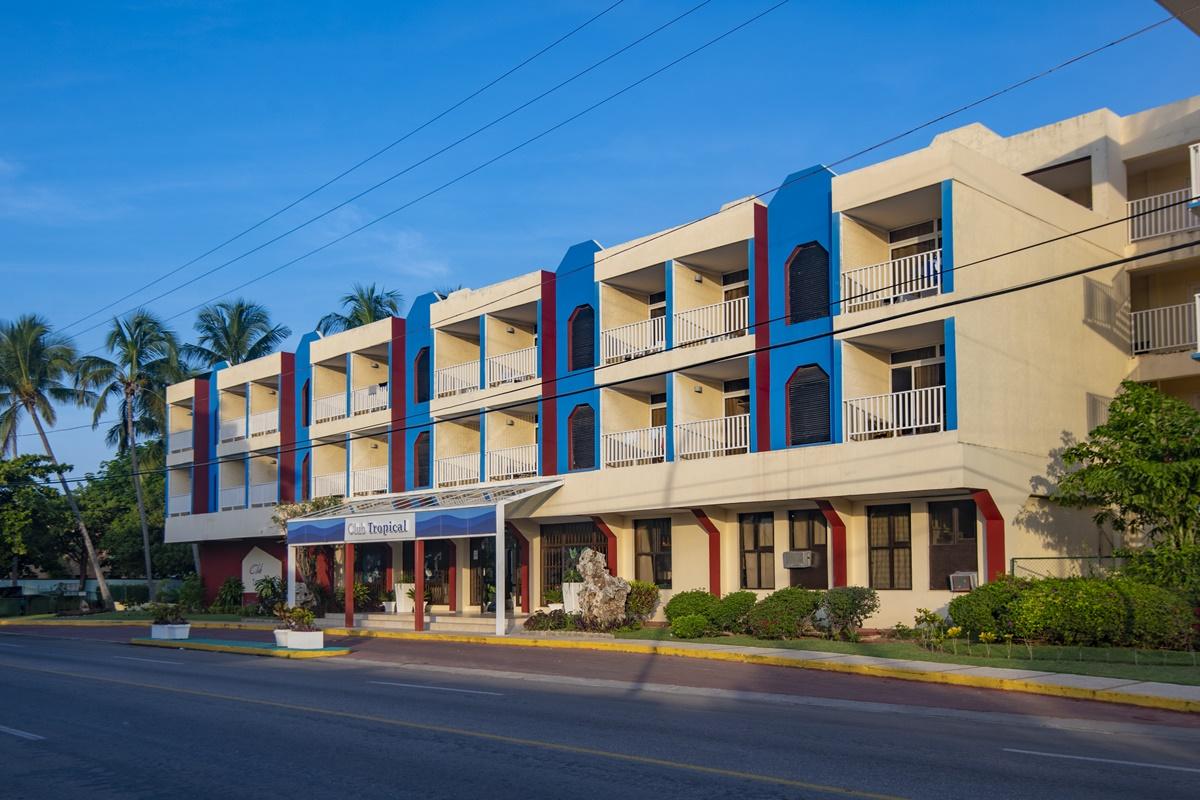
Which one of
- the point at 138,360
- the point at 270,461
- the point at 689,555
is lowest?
the point at 689,555

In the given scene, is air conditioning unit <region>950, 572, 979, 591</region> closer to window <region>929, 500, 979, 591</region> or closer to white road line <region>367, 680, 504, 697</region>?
window <region>929, 500, 979, 591</region>

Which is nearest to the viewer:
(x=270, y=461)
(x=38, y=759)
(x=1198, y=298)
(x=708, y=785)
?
(x=708, y=785)

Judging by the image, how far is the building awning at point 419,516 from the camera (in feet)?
102

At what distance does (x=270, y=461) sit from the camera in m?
49.1

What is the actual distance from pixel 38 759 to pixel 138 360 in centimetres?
4976

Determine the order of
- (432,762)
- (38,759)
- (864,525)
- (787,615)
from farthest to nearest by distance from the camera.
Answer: (864,525) < (787,615) < (38,759) < (432,762)

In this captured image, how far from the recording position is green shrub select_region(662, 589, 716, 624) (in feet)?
89.9

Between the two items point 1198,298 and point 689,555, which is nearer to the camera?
point 1198,298

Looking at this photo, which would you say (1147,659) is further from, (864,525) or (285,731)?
(285,731)

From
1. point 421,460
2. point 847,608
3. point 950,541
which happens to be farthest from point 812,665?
point 421,460

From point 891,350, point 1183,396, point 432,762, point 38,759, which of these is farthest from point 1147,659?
point 38,759

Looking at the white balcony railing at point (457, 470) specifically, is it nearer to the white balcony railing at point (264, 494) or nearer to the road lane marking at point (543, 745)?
the white balcony railing at point (264, 494)

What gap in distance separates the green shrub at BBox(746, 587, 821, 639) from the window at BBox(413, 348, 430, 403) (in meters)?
17.3

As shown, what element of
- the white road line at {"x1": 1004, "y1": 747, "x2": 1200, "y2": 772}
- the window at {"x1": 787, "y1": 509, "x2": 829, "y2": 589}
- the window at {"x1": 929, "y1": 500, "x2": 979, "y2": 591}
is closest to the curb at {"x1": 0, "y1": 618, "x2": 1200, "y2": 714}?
the window at {"x1": 787, "y1": 509, "x2": 829, "y2": 589}
